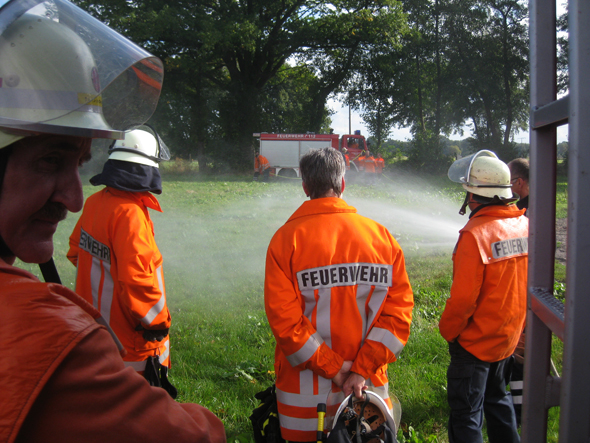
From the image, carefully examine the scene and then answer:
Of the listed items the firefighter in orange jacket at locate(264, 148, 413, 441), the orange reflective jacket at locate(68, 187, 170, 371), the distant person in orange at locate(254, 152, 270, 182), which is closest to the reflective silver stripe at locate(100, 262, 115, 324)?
the orange reflective jacket at locate(68, 187, 170, 371)

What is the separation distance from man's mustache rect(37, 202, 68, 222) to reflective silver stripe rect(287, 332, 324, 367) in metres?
1.53

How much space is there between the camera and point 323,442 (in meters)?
2.19

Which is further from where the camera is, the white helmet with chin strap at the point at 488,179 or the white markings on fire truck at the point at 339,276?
the white helmet with chin strap at the point at 488,179

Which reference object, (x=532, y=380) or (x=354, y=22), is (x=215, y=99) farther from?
(x=532, y=380)

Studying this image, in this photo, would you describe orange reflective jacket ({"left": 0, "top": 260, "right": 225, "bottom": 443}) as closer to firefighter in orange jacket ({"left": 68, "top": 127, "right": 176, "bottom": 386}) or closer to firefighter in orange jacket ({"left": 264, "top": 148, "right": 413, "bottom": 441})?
firefighter in orange jacket ({"left": 264, "top": 148, "right": 413, "bottom": 441})

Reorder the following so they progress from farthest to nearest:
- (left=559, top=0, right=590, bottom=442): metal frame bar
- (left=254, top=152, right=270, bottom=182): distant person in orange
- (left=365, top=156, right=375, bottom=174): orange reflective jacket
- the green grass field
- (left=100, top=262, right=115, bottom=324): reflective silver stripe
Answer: (left=254, top=152, right=270, bottom=182): distant person in orange → (left=365, top=156, right=375, bottom=174): orange reflective jacket → the green grass field → (left=100, top=262, right=115, bottom=324): reflective silver stripe → (left=559, top=0, right=590, bottom=442): metal frame bar

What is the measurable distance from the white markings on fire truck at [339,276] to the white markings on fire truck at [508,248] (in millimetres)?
1053

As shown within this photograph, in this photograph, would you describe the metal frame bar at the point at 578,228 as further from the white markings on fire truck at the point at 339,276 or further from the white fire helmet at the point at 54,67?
the white markings on fire truck at the point at 339,276

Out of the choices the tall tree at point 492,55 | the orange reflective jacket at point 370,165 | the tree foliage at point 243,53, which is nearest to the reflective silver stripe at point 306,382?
the orange reflective jacket at point 370,165

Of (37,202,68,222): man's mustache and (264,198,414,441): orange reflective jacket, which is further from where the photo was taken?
(264,198,414,441): orange reflective jacket

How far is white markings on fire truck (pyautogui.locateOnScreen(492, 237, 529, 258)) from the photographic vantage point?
117 inches

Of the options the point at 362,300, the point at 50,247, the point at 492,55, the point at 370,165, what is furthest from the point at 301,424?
the point at 492,55

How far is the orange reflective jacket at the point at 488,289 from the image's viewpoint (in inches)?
117

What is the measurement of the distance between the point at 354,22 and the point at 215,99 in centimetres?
1128
